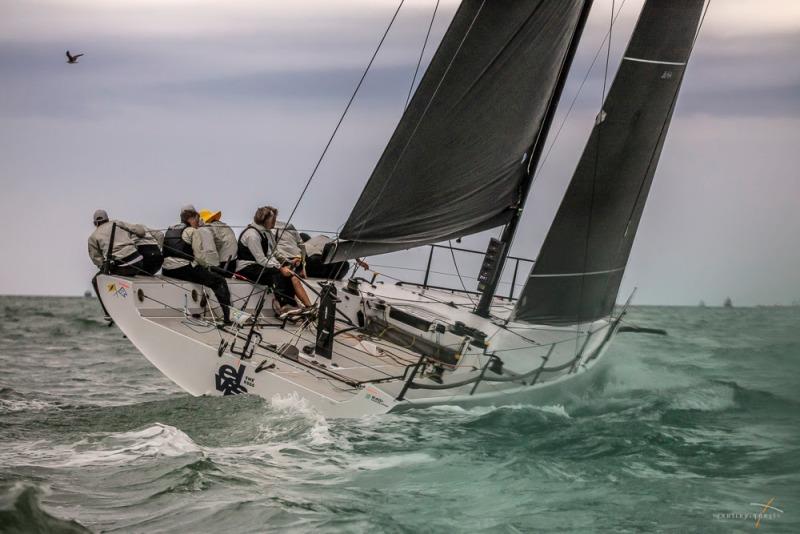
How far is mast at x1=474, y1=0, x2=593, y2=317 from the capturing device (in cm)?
1007

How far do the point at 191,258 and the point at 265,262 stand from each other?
82 cm

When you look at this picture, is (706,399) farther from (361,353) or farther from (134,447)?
(134,447)

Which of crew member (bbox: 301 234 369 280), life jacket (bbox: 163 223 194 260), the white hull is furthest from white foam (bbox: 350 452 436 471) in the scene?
crew member (bbox: 301 234 369 280)

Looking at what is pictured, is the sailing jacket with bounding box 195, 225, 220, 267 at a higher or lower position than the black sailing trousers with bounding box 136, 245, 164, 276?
higher

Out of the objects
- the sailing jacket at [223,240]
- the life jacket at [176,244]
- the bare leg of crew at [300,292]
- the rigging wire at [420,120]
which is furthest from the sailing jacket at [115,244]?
the rigging wire at [420,120]

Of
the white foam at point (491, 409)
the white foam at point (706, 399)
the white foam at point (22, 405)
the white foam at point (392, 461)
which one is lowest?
the white foam at point (22, 405)

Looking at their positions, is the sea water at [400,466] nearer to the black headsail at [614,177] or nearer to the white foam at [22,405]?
the white foam at [22,405]

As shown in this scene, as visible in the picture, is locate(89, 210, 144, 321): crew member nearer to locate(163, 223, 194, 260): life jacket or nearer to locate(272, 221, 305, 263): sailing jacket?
locate(163, 223, 194, 260): life jacket

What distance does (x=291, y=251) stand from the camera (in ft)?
35.6

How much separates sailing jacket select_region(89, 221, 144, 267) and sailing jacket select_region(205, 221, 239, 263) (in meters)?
0.86

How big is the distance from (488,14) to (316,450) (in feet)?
16.2

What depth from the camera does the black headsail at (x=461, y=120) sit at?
966 cm

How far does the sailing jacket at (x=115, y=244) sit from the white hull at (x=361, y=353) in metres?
0.37

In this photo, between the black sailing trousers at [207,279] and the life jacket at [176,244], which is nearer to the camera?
the black sailing trousers at [207,279]
